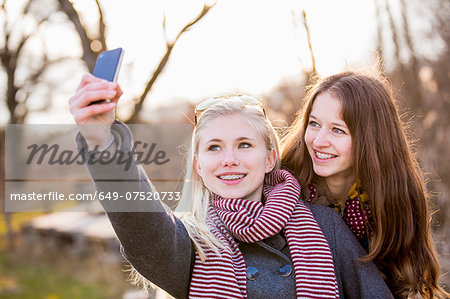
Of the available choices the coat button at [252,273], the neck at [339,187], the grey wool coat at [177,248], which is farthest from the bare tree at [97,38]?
the coat button at [252,273]

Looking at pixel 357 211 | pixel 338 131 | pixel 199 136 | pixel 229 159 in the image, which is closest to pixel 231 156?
pixel 229 159

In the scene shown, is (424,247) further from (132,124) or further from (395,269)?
(132,124)

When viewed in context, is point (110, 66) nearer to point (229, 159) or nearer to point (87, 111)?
point (87, 111)

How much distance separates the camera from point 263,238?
1.95 metres

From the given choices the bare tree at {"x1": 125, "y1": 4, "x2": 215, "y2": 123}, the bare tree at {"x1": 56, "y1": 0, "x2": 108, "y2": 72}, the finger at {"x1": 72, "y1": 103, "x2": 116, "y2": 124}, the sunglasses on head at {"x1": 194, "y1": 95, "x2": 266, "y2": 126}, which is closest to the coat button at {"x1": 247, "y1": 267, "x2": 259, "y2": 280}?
the sunglasses on head at {"x1": 194, "y1": 95, "x2": 266, "y2": 126}

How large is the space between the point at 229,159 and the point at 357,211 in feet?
2.42

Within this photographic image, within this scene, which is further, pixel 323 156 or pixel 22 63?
pixel 22 63

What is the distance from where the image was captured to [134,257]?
5.30 ft

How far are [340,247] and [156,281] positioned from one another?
2.87 ft

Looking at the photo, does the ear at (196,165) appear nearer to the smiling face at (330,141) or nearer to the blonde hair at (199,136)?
the blonde hair at (199,136)

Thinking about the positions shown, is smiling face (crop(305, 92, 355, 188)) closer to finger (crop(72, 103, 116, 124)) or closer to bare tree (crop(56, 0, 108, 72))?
finger (crop(72, 103, 116, 124))

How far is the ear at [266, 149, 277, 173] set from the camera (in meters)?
2.31

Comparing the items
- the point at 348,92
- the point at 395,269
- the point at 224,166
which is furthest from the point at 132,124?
the point at 395,269

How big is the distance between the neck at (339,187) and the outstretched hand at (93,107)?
1.41 meters
